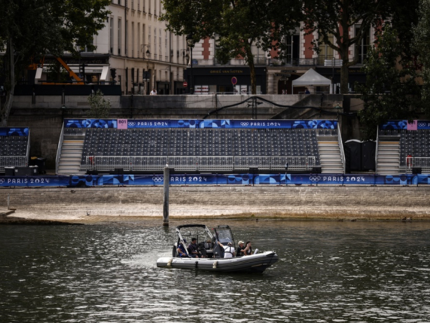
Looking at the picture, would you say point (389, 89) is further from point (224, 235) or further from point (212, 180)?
point (224, 235)

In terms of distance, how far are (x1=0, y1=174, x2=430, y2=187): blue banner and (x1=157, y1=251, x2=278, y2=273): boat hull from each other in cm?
1770

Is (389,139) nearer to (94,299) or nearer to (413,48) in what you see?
(413,48)

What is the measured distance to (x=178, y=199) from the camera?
62.7 metres

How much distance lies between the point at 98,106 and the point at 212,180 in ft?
45.2

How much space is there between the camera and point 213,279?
43.9 metres

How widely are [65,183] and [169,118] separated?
1415 centimetres

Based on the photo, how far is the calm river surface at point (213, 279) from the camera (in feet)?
122

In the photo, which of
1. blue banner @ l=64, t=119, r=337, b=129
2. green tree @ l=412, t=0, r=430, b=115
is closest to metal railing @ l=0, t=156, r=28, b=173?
blue banner @ l=64, t=119, r=337, b=129

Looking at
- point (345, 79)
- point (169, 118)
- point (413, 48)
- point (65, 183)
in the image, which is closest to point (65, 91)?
point (169, 118)

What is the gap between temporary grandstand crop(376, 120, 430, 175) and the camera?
6738cm

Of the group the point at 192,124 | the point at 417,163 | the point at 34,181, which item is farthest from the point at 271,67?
the point at 34,181

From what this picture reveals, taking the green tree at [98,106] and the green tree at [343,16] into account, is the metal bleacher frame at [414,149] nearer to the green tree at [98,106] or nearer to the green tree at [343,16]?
the green tree at [343,16]

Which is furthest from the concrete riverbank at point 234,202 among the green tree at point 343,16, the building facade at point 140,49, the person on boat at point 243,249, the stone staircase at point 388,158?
the building facade at point 140,49

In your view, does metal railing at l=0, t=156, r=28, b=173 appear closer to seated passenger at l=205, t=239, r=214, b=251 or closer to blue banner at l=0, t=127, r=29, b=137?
blue banner at l=0, t=127, r=29, b=137
